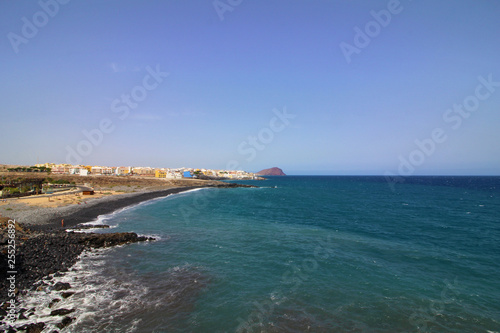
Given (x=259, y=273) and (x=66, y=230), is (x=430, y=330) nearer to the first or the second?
(x=259, y=273)

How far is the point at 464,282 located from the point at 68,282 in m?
24.3

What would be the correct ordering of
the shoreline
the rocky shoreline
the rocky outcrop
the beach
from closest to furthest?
the rocky shoreline → the beach → the rocky outcrop → the shoreline

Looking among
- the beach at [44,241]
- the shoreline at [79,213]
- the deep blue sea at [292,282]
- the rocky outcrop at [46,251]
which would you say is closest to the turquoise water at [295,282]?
the deep blue sea at [292,282]

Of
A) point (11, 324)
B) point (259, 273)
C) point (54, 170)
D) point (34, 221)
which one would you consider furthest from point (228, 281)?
point (54, 170)

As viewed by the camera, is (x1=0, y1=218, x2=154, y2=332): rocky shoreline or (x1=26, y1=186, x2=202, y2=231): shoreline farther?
(x1=26, y1=186, x2=202, y2=231): shoreline

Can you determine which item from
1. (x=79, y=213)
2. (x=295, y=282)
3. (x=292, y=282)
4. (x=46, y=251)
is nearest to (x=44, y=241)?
(x=46, y=251)

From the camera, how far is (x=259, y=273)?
16.6m

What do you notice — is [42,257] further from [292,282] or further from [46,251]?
[292,282]

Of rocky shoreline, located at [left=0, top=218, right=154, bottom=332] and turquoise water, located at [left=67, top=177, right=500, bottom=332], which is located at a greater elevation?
rocky shoreline, located at [left=0, top=218, right=154, bottom=332]

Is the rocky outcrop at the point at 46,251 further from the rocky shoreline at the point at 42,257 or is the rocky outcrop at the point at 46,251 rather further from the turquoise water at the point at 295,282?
the turquoise water at the point at 295,282

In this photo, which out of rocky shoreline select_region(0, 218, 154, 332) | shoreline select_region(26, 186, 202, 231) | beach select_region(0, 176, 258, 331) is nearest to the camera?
rocky shoreline select_region(0, 218, 154, 332)

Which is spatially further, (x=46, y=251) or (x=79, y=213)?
(x=79, y=213)

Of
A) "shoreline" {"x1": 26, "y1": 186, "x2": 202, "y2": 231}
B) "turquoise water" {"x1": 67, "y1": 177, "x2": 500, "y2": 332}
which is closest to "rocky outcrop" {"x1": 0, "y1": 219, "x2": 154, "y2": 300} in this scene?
"turquoise water" {"x1": 67, "y1": 177, "x2": 500, "y2": 332}

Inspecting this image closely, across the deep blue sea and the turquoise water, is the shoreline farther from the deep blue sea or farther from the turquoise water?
the turquoise water
